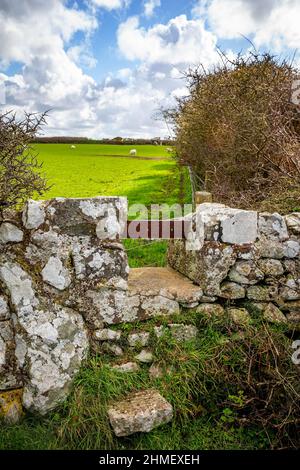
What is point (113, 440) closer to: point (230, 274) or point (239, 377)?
point (239, 377)

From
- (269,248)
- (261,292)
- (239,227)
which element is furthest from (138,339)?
(269,248)

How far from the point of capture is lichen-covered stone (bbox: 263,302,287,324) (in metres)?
4.07

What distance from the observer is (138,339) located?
3.84 metres

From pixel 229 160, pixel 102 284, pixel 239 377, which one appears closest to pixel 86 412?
pixel 102 284

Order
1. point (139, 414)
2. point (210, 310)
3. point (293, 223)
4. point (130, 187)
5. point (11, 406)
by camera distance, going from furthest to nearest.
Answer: point (130, 187) → point (293, 223) → point (210, 310) → point (11, 406) → point (139, 414)

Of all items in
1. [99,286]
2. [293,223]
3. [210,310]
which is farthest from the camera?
[293,223]

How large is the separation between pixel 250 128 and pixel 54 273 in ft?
15.7

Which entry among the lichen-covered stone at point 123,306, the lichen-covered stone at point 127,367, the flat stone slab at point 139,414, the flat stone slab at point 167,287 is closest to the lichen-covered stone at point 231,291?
the flat stone slab at point 167,287

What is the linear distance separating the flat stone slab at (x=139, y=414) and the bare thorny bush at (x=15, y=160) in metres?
2.09

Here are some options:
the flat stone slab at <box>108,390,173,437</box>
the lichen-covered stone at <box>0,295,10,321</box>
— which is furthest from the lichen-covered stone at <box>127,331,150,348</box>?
the lichen-covered stone at <box>0,295,10,321</box>

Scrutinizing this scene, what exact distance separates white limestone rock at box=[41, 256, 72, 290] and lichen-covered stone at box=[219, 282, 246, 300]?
5.27 ft

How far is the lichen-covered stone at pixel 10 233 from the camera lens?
363 centimetres

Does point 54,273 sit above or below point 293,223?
below

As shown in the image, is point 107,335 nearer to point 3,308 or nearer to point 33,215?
point 3,308
